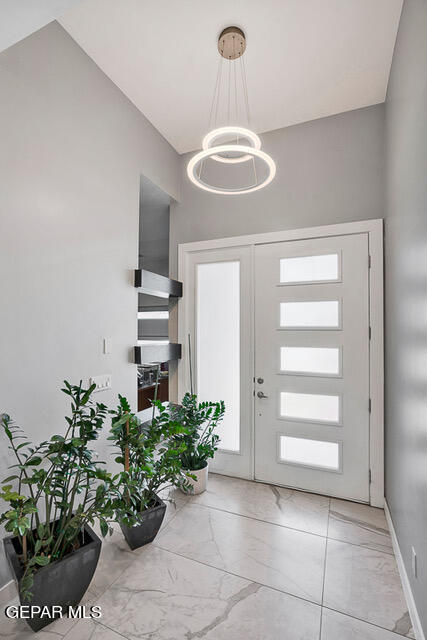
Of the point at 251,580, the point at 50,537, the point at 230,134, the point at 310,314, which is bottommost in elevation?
the point at 251,580

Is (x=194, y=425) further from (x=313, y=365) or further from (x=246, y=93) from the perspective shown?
(x=246, y=93)

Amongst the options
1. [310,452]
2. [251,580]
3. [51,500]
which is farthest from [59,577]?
[310,452]

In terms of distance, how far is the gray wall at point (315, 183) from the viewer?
2.52 meters

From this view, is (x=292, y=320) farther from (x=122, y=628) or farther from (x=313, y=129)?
(x=122, y=628)

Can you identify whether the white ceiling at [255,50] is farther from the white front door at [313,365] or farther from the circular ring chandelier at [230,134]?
the white front door at [313,365]

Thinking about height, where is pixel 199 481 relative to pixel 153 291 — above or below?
below

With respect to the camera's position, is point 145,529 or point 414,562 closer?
point 414,562

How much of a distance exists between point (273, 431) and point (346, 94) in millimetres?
2764

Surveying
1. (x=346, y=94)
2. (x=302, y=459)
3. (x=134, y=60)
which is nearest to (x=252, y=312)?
(x=302, y=459)

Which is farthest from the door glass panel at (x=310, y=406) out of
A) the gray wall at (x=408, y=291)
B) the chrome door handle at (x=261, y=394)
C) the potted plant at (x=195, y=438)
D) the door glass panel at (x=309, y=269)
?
the door glass panel at (x=309, y=269)

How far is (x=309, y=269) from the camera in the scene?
2.69m

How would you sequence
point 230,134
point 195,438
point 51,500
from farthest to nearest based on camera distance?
point 195,438, point 230,134, point 51,500

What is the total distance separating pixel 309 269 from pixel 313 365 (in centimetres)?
81

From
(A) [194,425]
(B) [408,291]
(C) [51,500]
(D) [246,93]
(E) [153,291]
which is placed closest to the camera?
(C) [51,500]
